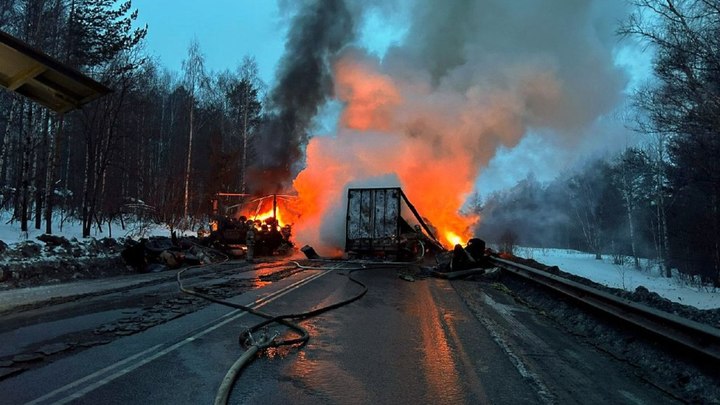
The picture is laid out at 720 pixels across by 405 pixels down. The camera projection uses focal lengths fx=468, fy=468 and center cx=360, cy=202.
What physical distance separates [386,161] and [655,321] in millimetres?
16459

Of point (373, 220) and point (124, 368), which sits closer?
point (124, 368)

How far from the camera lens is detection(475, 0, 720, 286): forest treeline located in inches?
532

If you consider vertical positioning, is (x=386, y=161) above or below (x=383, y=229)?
above

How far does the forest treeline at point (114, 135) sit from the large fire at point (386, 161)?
927cm

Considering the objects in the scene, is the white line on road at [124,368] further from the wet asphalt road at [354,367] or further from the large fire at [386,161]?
the large fire at [386,161]

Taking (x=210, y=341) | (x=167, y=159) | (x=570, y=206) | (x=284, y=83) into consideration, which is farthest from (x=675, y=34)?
(x=167, y=159)

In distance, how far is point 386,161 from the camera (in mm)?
21312

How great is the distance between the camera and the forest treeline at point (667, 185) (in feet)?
44.3

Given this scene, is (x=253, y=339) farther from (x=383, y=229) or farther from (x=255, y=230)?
(x=255, y=230)

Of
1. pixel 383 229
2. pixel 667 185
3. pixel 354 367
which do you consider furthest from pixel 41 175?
pixel 667 185

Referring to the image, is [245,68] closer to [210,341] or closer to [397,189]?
[397,189]

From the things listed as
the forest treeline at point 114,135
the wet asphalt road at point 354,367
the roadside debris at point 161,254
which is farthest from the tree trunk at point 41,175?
the wet asphalt road at point 354,367

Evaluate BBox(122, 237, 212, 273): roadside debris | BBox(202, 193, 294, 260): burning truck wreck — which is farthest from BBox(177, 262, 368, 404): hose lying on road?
BBox(202, 193, 294, 260): burning truck wreck

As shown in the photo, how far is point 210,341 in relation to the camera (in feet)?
17.1
